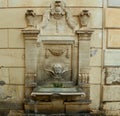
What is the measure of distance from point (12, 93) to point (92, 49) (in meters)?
2.45

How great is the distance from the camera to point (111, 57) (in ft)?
27.2

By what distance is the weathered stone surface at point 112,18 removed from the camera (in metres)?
8.16

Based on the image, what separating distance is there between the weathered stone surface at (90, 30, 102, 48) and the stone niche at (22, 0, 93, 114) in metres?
0.18

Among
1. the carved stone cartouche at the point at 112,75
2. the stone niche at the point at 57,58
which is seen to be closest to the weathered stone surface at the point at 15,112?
the stone niche at the point at 57,58

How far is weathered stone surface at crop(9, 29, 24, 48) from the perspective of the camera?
26.9 feet

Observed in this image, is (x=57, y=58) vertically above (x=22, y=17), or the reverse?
(x=22, y=17)

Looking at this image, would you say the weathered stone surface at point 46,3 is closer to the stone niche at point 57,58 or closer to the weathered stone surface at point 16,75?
the stone niche at point 57,58

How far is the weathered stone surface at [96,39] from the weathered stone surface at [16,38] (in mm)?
1877

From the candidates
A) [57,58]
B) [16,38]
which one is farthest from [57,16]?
[16,38]

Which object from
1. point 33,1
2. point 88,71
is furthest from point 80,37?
point 33,1

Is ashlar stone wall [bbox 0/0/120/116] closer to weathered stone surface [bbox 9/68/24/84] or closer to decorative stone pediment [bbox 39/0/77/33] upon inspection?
weathered stone surface [bbox 9/68/24/84]

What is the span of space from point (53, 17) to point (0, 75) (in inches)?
83.2

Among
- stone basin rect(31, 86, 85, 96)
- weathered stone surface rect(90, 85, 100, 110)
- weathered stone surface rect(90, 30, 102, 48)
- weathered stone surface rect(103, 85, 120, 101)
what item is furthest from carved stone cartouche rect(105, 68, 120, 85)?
stone basin rect(31, 86, 85, 96)

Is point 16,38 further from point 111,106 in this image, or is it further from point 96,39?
point 111,106
